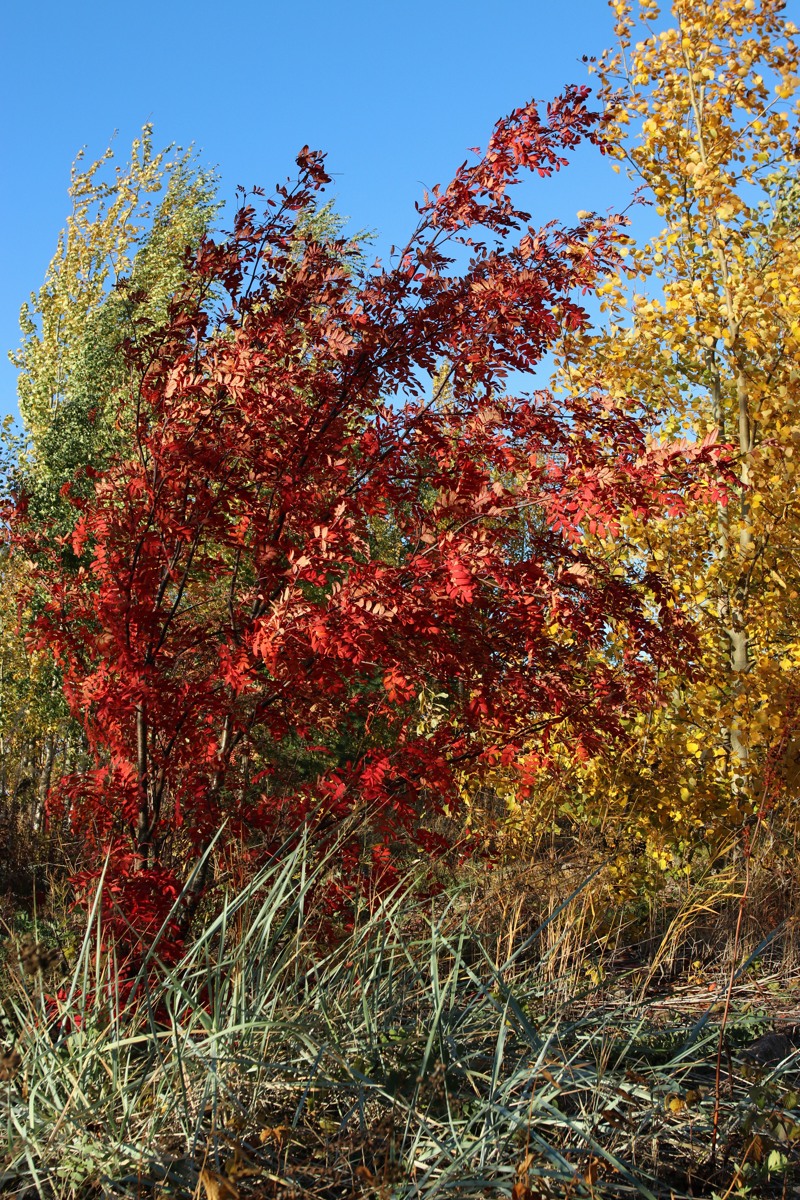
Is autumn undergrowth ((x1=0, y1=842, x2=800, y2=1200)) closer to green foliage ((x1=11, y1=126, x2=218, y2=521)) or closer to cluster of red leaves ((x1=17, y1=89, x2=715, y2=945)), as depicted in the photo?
cluster of red leaves ((x1=17, y1=89, x2=715, y2=945))

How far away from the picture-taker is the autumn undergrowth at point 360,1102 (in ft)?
7.78

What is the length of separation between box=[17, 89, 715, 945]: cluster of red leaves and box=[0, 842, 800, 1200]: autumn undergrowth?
92 cm

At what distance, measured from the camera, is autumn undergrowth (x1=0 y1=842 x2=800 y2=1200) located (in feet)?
7.78

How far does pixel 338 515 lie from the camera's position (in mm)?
3742

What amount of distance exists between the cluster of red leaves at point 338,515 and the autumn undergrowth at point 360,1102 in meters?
0.92

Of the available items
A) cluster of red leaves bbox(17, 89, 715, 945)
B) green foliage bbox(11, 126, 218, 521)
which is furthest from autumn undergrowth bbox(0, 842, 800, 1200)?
green foliage bbox(11, 126, 218, 521)

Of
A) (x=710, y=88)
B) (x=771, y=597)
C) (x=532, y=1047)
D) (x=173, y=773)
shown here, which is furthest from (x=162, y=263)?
(x=532, y=1047)

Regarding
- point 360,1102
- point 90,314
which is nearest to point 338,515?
point 360,1102

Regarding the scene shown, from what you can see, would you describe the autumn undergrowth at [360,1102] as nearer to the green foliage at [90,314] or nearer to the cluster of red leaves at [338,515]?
the cluster of red leaves at [338,515]

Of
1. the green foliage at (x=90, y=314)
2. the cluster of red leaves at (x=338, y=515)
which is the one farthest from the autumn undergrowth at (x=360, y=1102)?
the green foliage at (x=90, y=314)

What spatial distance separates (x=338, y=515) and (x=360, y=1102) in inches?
76.6

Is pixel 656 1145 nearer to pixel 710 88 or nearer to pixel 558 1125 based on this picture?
pixel 558 1125

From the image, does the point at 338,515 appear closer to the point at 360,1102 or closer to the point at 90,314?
the point at 360,1102

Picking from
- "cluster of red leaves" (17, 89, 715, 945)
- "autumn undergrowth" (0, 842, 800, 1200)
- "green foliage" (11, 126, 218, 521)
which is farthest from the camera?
"green foliage" (11, 126, 218, 521)
